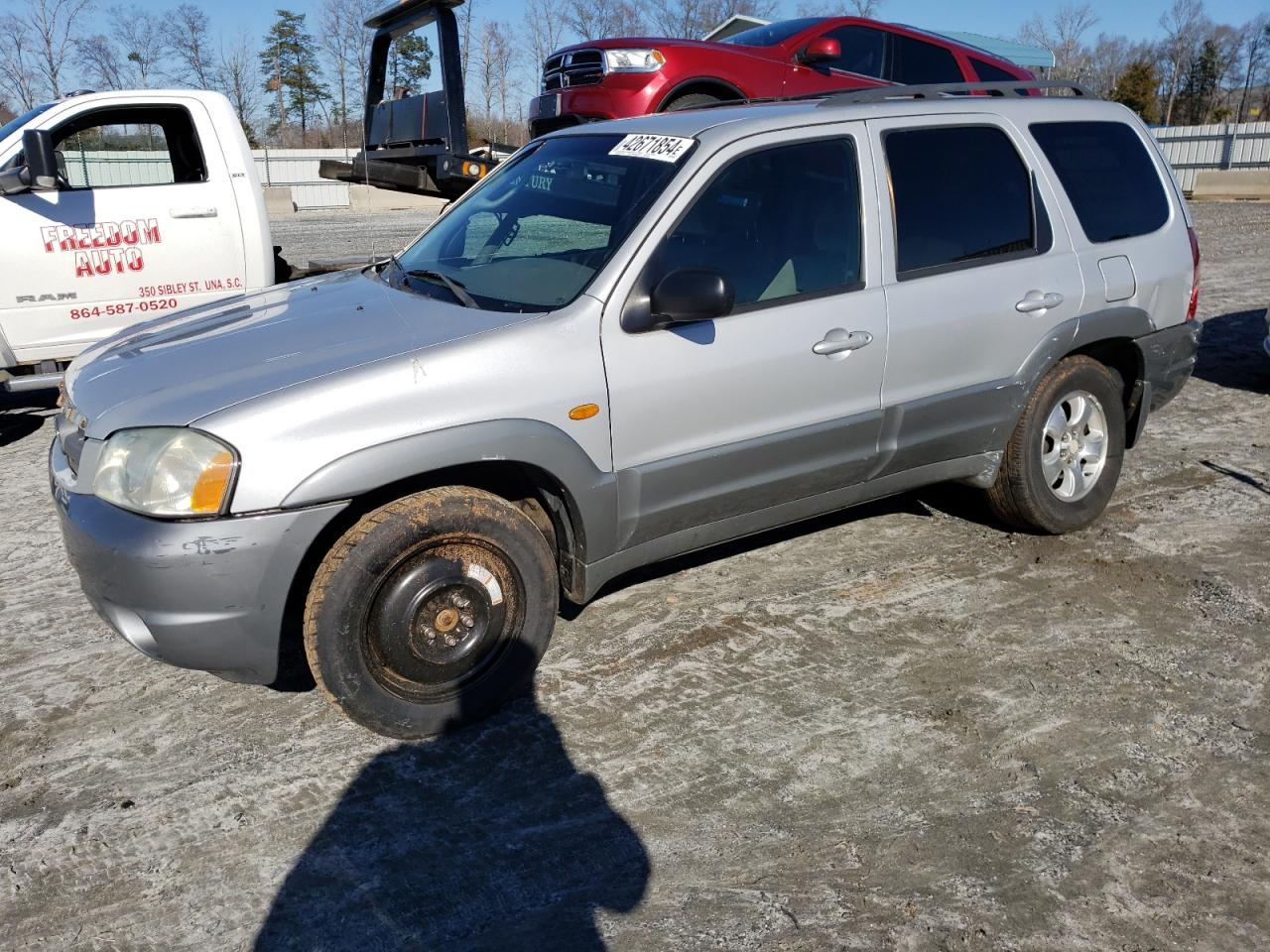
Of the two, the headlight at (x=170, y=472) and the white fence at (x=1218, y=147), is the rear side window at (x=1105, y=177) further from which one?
the white fence at (x=1218, y=147)

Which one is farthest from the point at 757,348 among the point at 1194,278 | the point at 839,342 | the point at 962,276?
the point at 1194,278

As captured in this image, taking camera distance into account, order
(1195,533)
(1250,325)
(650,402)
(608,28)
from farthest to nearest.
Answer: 1. (608,28)
2. (1250,325)
3. (1195,533)
4. (650,402)

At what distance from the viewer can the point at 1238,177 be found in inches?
977

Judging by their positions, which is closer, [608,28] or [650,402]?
[650,402]

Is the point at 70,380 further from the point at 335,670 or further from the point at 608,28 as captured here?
the point at 608,28

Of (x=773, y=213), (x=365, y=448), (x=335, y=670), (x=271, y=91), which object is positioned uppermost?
(x=271, y=91)

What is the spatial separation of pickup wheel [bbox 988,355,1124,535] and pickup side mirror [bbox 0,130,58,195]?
5.76 meters

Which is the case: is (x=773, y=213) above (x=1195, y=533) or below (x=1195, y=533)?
above

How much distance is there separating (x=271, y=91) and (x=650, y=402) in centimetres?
5350

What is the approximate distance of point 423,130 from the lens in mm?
9289

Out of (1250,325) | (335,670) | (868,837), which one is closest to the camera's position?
(868,837)

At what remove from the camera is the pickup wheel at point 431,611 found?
3.23 m

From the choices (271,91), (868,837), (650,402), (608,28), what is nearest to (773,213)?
(650,402)

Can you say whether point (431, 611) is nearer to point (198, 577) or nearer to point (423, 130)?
point (198, 577)
